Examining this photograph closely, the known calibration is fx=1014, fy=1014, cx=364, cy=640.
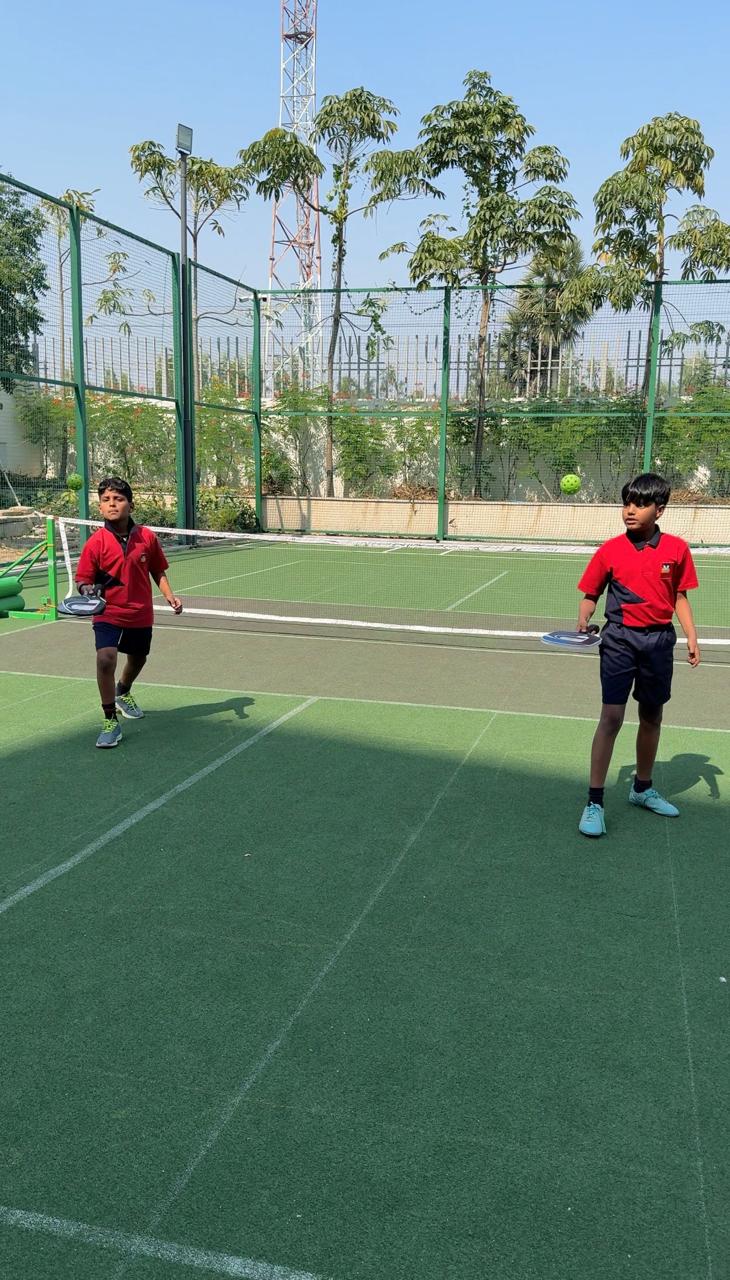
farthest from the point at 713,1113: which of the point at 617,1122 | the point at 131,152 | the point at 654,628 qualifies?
the point at 131,152

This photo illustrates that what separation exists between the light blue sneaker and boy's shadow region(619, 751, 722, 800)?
3.29 metres

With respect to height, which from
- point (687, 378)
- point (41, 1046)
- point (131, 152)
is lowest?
point (41, 1046)

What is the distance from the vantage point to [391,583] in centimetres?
1567

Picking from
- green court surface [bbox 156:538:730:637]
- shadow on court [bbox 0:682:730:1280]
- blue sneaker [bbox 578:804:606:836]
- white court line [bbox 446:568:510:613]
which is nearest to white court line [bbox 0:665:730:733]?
shadow on court [bbox 0:682:730:1280]

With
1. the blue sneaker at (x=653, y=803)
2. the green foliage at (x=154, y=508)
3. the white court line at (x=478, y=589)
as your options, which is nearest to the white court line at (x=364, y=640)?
the white court line at (x=478, y=589)

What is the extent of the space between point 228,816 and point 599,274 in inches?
752

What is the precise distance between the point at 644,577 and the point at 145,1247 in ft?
12.2

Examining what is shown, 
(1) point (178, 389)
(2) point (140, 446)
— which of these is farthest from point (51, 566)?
(2) point (140, 446)

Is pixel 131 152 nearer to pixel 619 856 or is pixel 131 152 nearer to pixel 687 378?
pixel 687 378

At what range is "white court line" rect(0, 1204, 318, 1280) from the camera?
2465mm

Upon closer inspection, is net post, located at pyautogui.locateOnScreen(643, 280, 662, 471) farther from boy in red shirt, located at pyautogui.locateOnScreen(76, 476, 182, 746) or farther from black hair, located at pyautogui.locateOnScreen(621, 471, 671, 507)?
black hair, located at pyautogui.locateOnScreen(621, 471, 671, 507)

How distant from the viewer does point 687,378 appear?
2158 centimetres

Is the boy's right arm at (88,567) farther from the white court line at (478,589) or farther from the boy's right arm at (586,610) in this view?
the white court line at (478,589)

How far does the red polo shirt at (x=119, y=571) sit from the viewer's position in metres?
6.70
